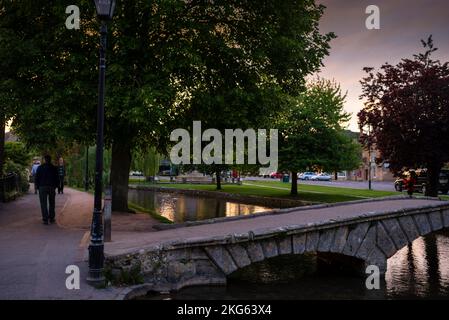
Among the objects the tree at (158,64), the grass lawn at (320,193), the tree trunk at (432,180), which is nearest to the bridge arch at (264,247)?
the tree at (158,64)

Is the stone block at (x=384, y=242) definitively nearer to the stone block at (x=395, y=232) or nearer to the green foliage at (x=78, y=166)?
the stone block at (x=395, y=232)

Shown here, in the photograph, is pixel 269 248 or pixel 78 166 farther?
pixel 78 166

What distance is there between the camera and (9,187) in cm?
2297

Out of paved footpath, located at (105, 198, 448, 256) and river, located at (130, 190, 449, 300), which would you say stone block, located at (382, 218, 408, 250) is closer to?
paved footpath, located at (105, 198, 448, 256)

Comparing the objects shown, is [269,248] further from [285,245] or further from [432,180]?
[432,180]

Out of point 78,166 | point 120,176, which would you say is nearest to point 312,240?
point 120,176

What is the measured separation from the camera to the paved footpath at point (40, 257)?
25.6 feet

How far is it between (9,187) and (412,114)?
19.7 m

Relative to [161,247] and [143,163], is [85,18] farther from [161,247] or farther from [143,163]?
[143,163]

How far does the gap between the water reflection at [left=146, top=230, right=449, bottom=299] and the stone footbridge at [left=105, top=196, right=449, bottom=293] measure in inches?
16.0

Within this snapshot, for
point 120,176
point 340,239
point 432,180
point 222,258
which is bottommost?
point 222,258

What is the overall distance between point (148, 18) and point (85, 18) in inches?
82.7

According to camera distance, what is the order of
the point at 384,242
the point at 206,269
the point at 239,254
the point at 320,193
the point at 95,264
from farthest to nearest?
the point at 320,193
the point at 384,242
the point at 239,254
the point at 206,269
the point at 95,264
